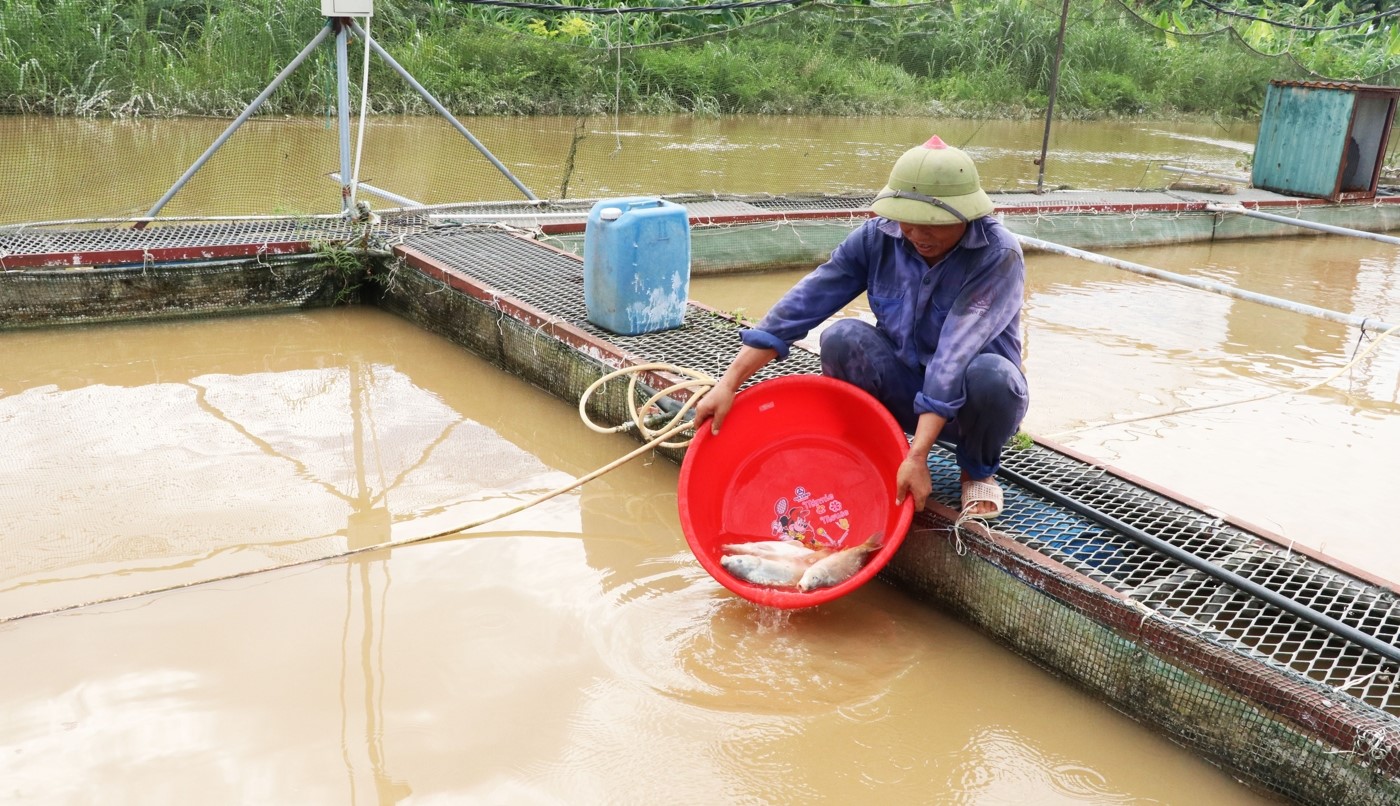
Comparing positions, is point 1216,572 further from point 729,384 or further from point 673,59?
point 673,59

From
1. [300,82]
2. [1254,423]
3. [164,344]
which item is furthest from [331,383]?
[300,82]

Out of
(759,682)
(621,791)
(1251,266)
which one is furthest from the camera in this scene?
(1251,266)

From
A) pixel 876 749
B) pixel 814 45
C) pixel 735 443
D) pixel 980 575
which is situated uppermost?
pixel 814 45

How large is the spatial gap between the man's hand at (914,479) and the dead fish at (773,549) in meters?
0.38

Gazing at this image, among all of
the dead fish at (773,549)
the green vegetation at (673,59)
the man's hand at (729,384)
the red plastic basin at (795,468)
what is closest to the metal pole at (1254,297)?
the red plastic basin at (795,468)

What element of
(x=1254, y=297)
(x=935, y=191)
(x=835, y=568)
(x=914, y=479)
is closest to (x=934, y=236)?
(x=935, y=191)

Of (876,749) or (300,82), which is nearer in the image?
(876,749)

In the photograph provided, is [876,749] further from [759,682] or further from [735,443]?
[735,443]

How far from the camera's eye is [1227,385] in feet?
17.1

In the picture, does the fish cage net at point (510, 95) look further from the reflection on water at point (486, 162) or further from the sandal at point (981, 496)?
the sandal at point (981, 496)

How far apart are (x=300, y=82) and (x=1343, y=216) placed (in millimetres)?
9590

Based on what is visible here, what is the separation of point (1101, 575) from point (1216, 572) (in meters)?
0.27

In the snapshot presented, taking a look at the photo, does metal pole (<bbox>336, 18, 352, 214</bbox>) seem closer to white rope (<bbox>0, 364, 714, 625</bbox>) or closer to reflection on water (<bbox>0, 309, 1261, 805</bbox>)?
reflection on water (<bbox>0, 309, 1261, 805</bbox>)

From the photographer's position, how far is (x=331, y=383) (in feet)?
15.0
